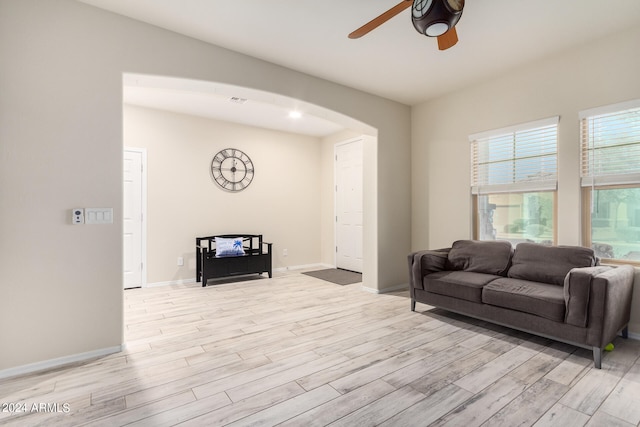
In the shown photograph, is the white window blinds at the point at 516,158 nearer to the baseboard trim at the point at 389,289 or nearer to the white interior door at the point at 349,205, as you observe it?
the baseboard trim at the point at 389,289

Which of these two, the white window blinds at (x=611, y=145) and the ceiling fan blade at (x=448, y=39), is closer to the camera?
the ceiling fan blade at (x=448, y=39)

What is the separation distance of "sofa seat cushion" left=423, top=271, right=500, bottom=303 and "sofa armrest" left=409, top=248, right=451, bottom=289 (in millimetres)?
70

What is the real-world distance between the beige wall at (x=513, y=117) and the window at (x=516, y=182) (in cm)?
11

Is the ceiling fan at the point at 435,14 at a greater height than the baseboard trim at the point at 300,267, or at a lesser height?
greater

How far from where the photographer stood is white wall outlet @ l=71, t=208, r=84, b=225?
2.41 meters

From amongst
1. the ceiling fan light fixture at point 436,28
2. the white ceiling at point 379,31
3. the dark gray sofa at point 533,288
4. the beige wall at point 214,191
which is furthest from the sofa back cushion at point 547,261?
the beige wall at point 214,191

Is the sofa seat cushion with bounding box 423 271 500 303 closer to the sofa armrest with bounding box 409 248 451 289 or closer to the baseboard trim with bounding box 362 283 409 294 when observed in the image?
the sofa armrest with bounding box 409 248 451 289

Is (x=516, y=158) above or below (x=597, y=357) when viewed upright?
above

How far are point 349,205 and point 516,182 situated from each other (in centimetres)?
304

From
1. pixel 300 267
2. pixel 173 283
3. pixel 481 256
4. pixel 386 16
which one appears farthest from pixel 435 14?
pixel 300 267

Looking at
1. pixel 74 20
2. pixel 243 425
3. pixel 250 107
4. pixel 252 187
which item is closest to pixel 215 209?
pixel 252 187

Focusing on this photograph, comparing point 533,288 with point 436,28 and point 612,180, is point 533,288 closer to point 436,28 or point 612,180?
point 612,180

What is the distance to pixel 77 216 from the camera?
2.42 m

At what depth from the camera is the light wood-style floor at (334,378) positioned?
5.81ft
